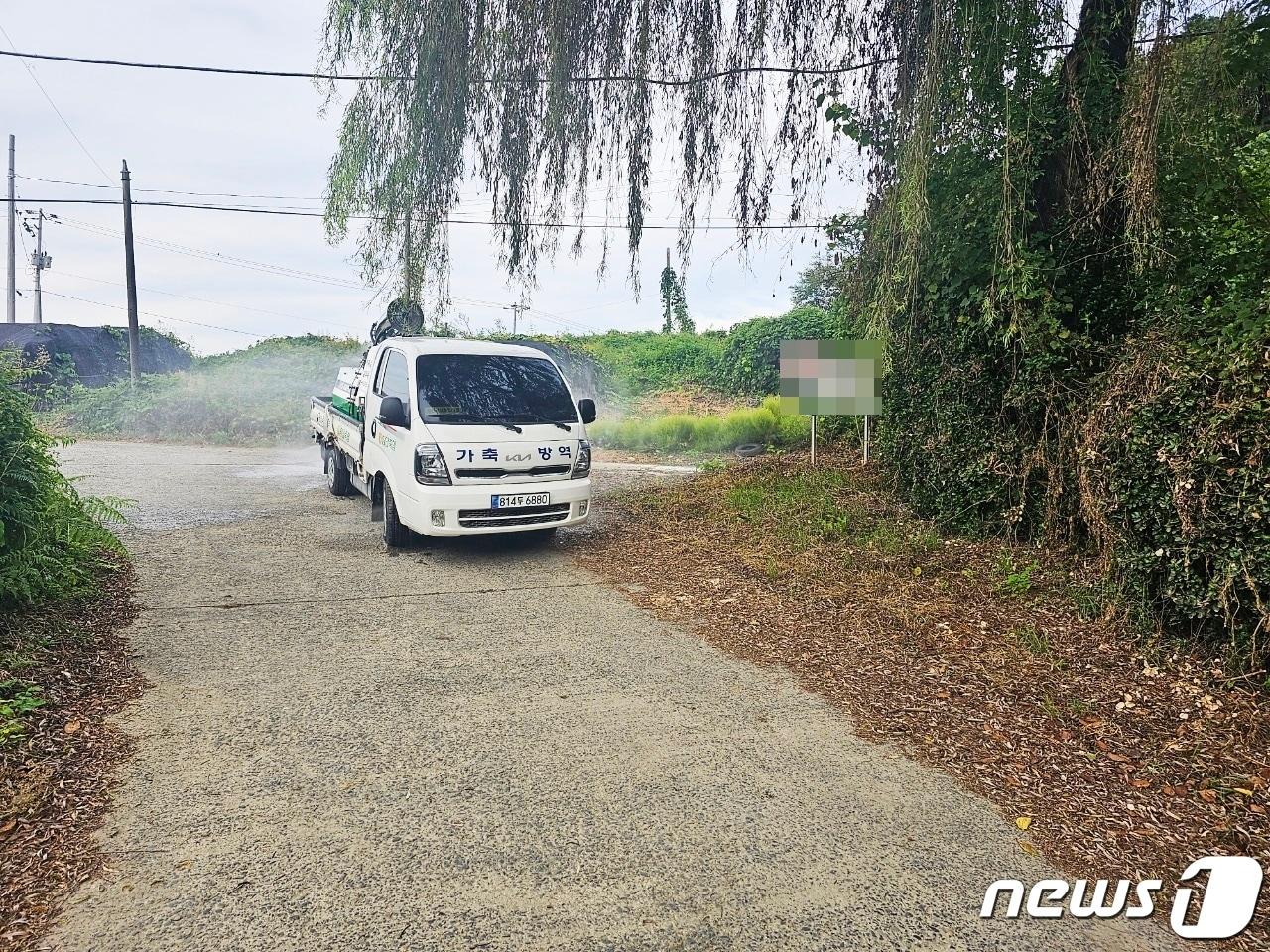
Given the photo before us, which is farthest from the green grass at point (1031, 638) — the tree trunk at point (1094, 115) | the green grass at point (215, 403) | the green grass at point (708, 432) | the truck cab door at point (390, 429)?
the green grass at point (215, 403)

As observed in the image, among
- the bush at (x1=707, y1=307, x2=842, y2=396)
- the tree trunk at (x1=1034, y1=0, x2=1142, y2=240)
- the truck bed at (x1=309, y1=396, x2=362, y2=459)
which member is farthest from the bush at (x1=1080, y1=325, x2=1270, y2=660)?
the bush at (x1=707, y1=307, x2=842, y2=396)

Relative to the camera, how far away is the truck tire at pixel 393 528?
26.6ft

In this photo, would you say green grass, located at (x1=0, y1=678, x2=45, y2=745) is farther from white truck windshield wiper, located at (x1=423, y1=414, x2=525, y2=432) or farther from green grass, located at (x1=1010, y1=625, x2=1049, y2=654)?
green grass, located at (x1=1010, y1=625, x2=1049, y2=654)

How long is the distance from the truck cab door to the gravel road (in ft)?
5.87

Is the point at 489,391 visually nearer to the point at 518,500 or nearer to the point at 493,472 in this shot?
the point at 493,472

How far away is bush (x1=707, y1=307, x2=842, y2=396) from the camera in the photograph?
24969mm

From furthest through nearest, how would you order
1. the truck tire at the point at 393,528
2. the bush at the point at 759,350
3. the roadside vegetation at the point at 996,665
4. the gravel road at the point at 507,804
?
the bush at the point at 759,350 < the truck tire at the point at 393,528 < the roadside vegetation at the point at 996,665 < the gravel road at the point at 507,804

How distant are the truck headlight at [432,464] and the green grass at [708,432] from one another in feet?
30.6

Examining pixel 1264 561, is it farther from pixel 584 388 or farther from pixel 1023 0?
pixel 584 388


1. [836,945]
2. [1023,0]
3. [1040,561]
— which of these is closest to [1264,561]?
[1040,561]

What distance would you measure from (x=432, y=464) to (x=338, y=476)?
437cm

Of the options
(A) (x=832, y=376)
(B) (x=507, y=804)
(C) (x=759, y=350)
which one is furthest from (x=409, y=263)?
(C) (x=759, y=350)

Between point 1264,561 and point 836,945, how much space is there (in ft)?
10.5

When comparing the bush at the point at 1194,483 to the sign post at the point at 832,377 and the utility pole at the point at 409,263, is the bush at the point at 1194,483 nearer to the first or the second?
the sign post at the point at 832,377
